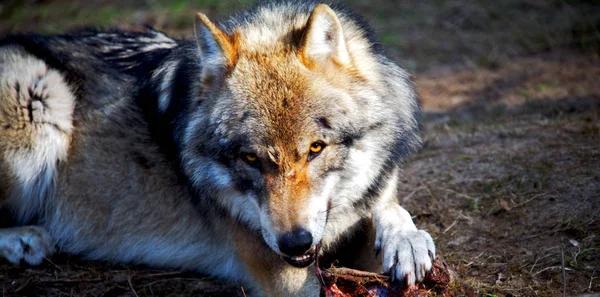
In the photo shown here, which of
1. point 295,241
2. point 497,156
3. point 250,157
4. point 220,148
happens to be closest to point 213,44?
point 220,148

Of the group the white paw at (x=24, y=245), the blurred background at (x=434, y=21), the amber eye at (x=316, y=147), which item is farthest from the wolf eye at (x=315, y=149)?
the blurred background at (x=434, y=21)

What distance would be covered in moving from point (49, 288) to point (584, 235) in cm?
353

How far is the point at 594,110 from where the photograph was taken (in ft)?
19.8

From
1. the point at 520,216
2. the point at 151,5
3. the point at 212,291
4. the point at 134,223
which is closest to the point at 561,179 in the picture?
the point at 520,216

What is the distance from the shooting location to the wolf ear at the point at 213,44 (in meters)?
3.39

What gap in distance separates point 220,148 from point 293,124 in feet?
1.54

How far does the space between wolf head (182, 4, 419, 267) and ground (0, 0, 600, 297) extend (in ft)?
2.81

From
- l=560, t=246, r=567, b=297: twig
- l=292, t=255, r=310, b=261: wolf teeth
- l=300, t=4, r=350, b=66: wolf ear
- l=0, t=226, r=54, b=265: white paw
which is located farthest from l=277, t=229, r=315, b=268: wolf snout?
l=0, t=226, r=54, b=265: white paw

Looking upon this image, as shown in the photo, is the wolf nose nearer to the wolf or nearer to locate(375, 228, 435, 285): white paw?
the wolf

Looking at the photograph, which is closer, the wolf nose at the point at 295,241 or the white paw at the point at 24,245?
the wolf nose at the point at 295,241

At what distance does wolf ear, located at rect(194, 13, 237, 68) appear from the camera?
3391 mm

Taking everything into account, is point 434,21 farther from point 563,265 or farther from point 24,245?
point 24,245

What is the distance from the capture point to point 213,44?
3.46m

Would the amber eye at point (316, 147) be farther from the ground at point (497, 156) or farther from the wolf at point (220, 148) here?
the ground at point (497, 156)
